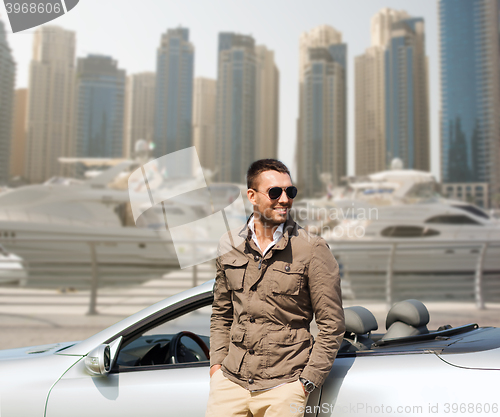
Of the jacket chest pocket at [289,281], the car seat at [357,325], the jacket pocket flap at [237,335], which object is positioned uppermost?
the jacket chest pocket at [289,281]

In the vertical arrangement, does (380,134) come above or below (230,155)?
above

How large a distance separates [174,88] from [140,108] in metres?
6.98

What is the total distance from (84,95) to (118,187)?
33289 mm

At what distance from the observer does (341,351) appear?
165 centimetres

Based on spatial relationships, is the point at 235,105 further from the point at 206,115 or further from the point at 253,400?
the point at 253,400

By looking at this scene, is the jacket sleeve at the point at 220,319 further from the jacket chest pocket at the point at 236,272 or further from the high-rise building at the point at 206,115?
the high-rise building at the point at 206,115

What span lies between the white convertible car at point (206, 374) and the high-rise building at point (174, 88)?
49.7m

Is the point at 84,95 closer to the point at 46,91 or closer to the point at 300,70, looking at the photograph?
the point at 46,91

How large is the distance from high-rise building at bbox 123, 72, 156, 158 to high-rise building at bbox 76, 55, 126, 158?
1.32m

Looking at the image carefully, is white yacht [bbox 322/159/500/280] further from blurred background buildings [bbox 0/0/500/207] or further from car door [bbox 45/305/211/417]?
car door [bbox 45/305/211/417]

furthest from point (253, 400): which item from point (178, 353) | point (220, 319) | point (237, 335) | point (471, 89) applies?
point (471, 89)

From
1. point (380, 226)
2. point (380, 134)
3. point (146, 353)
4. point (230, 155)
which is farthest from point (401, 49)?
point (146, 353)

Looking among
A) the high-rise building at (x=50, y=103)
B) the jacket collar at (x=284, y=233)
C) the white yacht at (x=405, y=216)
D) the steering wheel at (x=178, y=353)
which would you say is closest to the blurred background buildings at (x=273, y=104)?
the high-rise building at (x=50, y=103)

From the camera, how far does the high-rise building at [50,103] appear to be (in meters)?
53.1
